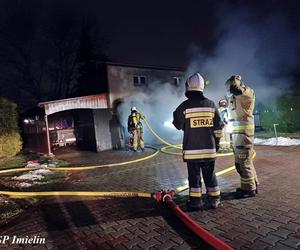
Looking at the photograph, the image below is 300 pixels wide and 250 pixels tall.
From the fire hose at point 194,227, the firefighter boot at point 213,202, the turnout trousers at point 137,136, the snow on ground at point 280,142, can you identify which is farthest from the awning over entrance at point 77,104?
the firefighter boot at point 213,202

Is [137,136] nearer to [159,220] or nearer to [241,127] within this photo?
[241,127]

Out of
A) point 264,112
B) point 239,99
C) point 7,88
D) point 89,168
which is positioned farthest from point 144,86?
point 7,88

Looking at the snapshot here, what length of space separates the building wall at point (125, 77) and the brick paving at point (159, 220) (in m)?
9.95

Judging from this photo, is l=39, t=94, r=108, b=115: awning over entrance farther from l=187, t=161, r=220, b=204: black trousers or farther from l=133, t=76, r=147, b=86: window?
l=187, t=161, r=220, b=204: black trousers

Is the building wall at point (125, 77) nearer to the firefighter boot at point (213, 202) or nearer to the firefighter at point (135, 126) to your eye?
the firefighter at point (135, 126)

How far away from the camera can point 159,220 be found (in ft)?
12.1

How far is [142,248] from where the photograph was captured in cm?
296

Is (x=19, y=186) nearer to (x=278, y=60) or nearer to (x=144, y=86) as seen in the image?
(x=144, y=86)

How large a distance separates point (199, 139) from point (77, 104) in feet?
33.2

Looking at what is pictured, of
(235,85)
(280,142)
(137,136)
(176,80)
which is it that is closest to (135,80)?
(176,80)

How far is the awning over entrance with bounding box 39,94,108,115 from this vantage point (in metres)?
12.2

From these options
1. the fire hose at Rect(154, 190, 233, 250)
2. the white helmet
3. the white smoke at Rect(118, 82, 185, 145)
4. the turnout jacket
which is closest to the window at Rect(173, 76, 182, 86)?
the white smoke at Rect(118, 82, 185, 145)

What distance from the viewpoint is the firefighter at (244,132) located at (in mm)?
4262

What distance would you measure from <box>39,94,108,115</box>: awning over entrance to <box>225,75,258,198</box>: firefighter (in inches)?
391
